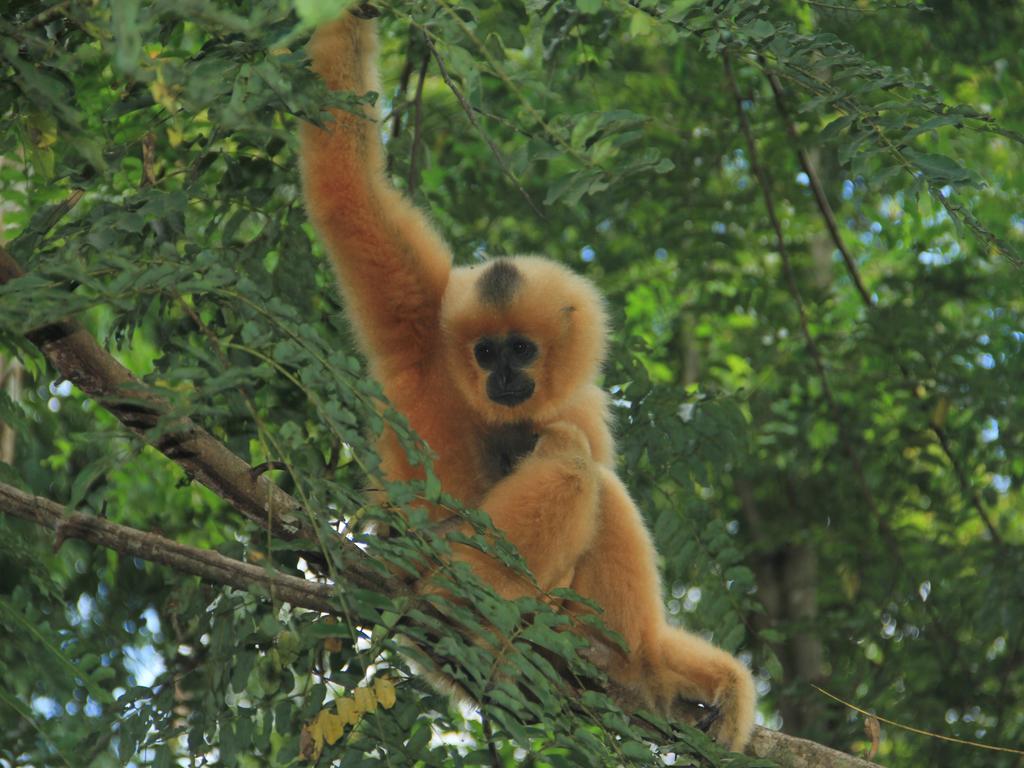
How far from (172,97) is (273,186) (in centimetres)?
205

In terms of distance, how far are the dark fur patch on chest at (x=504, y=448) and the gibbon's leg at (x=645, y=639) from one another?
0.37 m

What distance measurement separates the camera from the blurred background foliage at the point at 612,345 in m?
2.05

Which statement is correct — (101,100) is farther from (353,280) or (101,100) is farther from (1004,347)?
(1004,347)

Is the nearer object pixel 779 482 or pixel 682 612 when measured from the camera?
pixel 682 612

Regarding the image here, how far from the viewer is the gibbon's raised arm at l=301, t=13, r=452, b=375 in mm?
2961

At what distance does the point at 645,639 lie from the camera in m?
3.56

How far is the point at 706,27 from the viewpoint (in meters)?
2.30

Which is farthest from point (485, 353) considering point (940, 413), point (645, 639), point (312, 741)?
point (940, 413)

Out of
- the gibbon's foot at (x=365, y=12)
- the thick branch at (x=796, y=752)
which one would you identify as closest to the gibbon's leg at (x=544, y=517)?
the thick branch at (x=796, y=752)

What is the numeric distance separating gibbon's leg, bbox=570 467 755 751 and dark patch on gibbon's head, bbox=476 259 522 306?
0.68 metres

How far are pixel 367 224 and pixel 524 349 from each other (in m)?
0.94

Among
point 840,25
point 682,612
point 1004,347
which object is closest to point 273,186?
point 840,25

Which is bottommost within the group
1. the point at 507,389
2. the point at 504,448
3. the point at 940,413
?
the point at 940,413

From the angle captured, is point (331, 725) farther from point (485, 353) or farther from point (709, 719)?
point (485, 353)
